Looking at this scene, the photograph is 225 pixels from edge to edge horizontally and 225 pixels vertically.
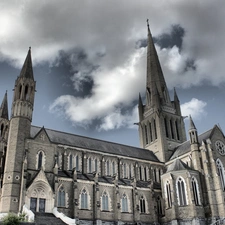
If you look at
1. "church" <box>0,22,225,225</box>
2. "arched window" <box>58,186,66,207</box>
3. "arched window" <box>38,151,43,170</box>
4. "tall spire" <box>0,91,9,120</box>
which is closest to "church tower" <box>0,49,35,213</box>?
"church" <box>0,22,225,225</box>

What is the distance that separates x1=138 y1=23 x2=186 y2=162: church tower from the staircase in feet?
98.2

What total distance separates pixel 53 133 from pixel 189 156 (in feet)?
82.7

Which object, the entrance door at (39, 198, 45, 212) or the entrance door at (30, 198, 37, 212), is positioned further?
the entrance door at (39, 198, 45, 212)

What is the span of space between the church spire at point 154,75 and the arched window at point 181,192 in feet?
84.4

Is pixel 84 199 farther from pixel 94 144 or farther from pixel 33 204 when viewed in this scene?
pixel 94 144

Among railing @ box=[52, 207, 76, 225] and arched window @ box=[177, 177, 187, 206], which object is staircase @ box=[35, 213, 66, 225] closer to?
railing @ box=[52, 207, 76, 225]

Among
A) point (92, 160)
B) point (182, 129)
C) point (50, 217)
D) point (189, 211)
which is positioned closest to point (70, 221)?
point (50, 217)

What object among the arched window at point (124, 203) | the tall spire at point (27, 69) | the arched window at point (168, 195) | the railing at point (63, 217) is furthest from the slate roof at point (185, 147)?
the tall spire at point (27, 69)

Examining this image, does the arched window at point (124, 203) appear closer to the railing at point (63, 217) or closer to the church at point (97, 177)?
the church at point (97, 177)

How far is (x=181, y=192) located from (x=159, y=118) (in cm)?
2140

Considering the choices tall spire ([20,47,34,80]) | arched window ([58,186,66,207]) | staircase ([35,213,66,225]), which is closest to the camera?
staircase ([35,213,66,225])

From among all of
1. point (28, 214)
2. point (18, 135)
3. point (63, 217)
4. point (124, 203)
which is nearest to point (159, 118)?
point (124, 203)

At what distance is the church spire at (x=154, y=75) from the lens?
2756 inches

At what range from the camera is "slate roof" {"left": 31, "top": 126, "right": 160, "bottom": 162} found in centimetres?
4891
